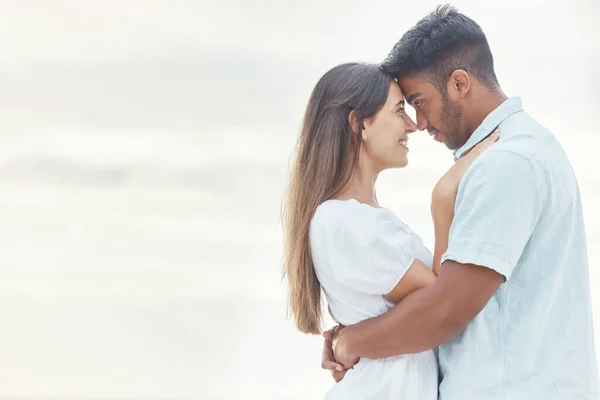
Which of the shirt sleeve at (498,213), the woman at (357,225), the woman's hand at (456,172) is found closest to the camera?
the shirt sleeve at (498,213)

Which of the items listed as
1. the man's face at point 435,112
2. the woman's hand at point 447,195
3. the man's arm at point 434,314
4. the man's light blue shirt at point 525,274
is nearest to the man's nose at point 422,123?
the man's face at point 435,112

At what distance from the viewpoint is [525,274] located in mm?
1481

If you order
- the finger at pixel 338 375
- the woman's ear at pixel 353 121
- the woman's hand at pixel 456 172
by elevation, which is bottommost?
the finger at pixel 338 375

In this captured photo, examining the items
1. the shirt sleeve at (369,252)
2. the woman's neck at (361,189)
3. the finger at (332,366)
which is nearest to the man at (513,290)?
the shirt sleeve at (369,252)

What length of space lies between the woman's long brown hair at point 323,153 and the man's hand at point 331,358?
88 millimetres

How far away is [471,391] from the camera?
1.49 meters

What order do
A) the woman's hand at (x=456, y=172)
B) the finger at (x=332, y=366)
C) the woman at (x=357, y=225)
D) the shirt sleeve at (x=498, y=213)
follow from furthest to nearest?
the finger at (x=332, y=366)
the woman at (x=357, y=225)
the woman's hand at (x=456, y=172)
the shirt sleeve at (x=498, y=213)

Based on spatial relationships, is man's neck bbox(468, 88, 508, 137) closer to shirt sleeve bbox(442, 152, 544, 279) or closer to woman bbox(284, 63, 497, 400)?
woman bbox(284, 63, 497, 400)

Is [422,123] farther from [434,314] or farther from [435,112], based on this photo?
[434,314]

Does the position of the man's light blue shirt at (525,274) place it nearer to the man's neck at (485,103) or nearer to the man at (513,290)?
the man at (513,290)

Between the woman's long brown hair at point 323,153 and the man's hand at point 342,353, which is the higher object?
the woman's long brown hair at point 323,153

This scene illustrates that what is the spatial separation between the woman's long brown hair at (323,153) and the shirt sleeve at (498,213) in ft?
1.47

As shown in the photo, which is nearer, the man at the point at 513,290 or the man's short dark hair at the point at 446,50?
the man at the point at 513,290

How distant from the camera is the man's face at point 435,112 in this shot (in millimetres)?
1737
